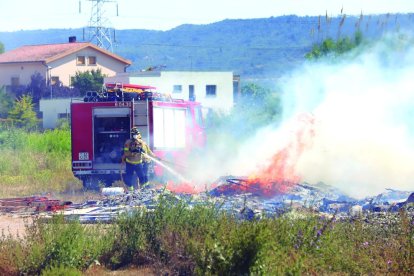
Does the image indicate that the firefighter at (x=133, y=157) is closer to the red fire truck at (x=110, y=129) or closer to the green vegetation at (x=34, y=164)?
the red fire truck at (x=110, y=129)

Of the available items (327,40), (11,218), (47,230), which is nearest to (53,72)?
(327,40)

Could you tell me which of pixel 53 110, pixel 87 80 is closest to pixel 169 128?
pixel 53 110

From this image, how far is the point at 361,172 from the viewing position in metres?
21.3

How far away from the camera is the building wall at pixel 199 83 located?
58.4 meters

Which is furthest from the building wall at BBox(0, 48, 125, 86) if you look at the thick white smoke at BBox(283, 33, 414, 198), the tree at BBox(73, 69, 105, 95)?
the thick white smoke at BBox(283, 33, 414, 198)

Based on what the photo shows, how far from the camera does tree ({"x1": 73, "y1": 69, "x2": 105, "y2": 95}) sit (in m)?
68.8

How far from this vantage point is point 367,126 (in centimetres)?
2273

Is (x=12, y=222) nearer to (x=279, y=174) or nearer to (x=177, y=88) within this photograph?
(x=279, y=174)

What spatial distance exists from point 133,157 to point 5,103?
4478 centimetres

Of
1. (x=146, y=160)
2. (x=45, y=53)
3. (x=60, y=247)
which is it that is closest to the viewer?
(x=60, y=247)

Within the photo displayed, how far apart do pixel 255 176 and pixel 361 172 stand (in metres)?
3.43

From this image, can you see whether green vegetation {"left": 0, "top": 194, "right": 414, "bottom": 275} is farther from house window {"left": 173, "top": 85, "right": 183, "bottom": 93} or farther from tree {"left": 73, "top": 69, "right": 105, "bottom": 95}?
tree {"left": 73, "top": 69, "right": 105, "bottom": 95}

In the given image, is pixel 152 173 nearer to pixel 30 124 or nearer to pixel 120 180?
pixel 120 180

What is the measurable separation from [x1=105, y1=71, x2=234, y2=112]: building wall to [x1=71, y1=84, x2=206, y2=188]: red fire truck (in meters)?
34.0
